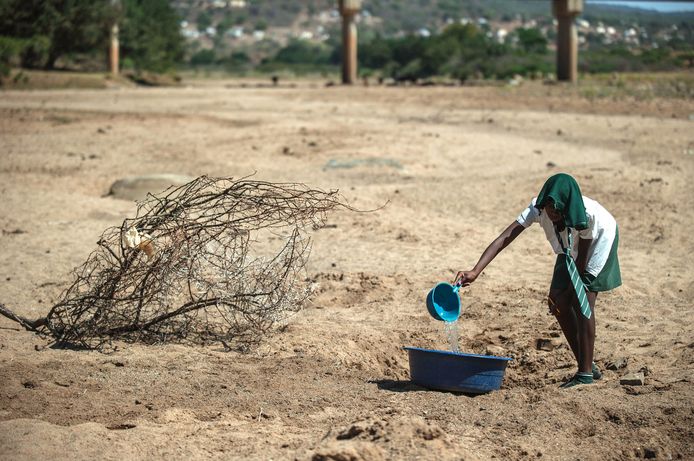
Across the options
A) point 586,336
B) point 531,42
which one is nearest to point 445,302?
point 586,336

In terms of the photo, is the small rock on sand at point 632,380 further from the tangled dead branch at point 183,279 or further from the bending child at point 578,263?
the tangled dead branch at point 183,279

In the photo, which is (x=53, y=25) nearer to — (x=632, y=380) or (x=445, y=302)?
(x=445, y=302)

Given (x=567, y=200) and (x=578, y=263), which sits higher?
(x=567, y=200)

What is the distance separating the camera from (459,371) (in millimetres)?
5828

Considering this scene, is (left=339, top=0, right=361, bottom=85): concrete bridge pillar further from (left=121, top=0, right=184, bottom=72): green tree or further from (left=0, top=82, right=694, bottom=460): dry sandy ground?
(left=0, top=82, right=694, bottom=460): dry sandy ground

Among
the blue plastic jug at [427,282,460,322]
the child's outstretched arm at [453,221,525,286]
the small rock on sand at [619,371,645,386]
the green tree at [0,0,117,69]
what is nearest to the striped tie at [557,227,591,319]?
the child's outstretched arm at [453,221,525,286]

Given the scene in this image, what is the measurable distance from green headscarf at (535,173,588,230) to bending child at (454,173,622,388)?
12 mm

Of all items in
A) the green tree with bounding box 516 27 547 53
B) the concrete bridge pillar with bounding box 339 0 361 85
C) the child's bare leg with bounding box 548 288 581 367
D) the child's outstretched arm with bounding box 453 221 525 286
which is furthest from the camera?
the green tree with bounding box 516 27 547 53

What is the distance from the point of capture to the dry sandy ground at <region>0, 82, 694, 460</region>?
17.2 ft

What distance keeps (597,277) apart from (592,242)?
21 cm

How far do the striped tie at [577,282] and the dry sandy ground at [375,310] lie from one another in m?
0.48

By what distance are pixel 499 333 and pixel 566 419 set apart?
2063 millimetres

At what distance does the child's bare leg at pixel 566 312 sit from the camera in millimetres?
6012

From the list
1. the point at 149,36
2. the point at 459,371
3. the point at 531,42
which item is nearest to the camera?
the point at 459,371
